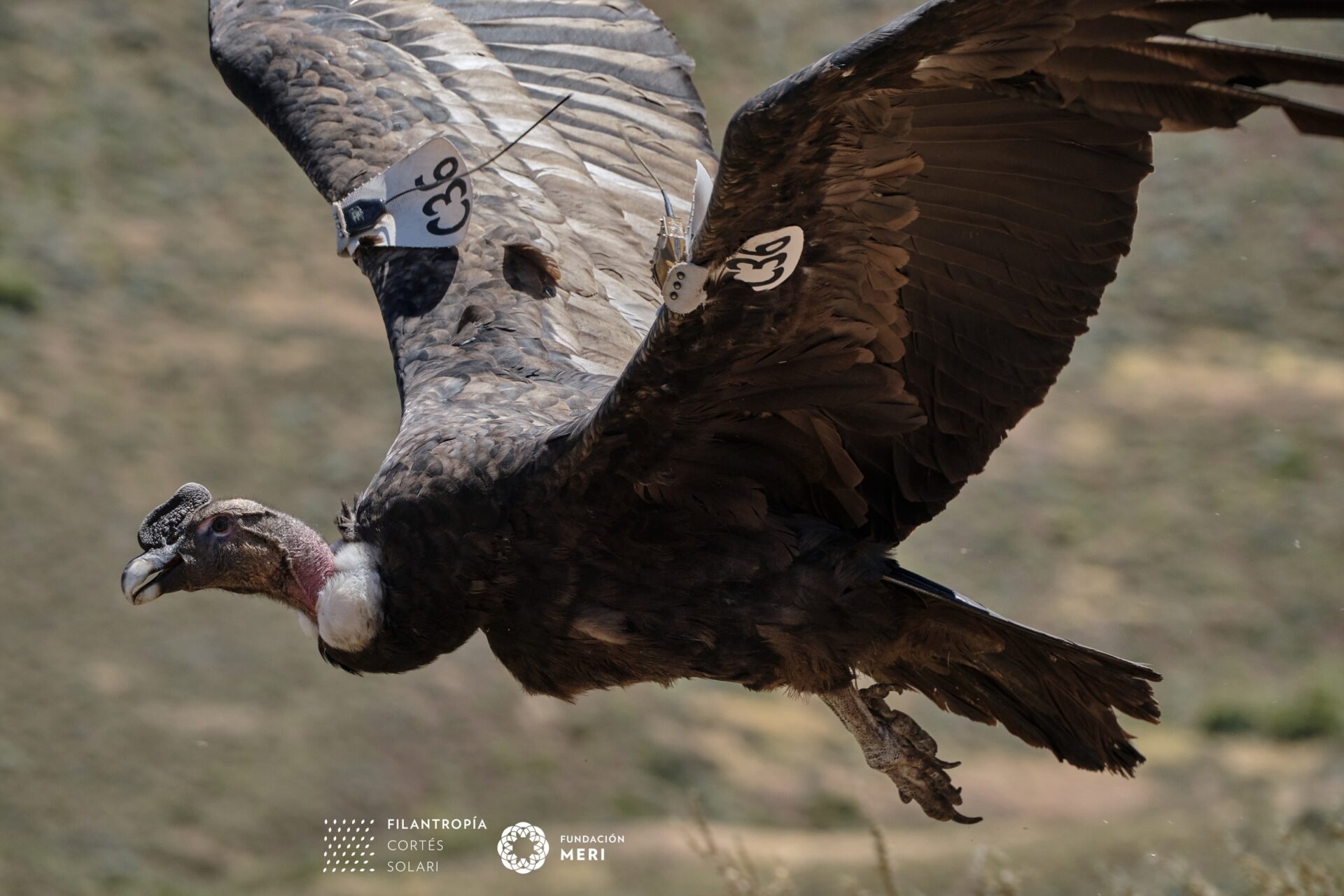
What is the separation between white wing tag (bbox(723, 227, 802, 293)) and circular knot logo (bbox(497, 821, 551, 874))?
6215 mm

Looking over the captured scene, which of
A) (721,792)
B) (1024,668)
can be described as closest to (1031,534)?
(721,792)

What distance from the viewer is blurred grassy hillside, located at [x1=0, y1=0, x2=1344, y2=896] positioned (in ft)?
32.6

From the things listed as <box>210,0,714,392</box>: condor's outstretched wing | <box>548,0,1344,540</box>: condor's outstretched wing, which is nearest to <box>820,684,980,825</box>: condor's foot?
<box>548,0,1344,540</box>: condor's outstretched wing

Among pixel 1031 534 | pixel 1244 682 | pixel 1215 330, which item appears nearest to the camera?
pixel 1244 682

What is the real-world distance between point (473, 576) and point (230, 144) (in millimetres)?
14868

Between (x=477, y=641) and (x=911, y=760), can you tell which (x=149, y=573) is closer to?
(x=911, y=760)

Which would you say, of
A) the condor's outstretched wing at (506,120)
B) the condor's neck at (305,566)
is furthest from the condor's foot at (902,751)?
the condor's neck at (305,566)

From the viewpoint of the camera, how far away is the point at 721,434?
4.38 meters

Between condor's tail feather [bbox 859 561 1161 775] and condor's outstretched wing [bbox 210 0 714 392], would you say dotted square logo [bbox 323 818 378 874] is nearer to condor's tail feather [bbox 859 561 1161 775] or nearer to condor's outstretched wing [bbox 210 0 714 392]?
condor's outstretched wing [bbox 210 0 714 392]

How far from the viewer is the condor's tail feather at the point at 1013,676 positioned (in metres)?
4.46

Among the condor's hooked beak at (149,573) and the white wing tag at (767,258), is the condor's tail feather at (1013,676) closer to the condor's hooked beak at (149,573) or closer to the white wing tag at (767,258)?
the white wing tag at (767,258)

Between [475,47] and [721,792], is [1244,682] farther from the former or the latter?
[475,47]

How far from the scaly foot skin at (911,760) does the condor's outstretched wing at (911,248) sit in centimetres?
82

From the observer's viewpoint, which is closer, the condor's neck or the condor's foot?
the condor's neck
